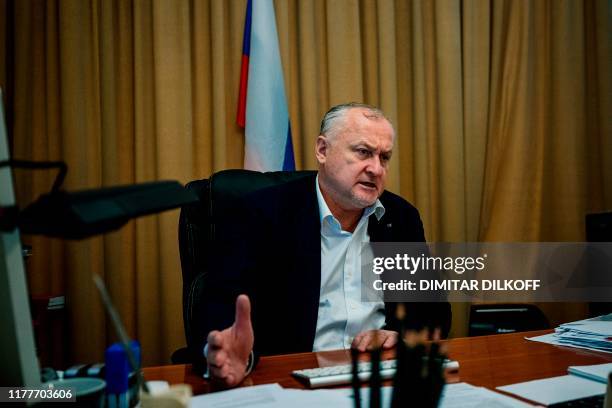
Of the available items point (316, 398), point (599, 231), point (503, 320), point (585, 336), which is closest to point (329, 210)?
point (503, 320)

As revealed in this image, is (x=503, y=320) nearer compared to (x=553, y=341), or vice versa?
(x=553, y=341)

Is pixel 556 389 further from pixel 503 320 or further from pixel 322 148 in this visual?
Result: pixel 322 148

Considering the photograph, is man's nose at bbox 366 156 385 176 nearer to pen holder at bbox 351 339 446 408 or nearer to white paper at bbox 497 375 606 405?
white paper at bbox 497 375 606 405

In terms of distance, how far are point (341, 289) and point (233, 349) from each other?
2.37 ft

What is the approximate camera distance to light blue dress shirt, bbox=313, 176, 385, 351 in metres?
1.60

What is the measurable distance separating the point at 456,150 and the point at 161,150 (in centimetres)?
142

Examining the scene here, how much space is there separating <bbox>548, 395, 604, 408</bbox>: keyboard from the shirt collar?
959mm

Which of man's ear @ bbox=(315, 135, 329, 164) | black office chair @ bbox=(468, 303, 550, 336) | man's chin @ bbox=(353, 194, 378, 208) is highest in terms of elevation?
man's ear @ bbox=(315, 135, 329, 164)

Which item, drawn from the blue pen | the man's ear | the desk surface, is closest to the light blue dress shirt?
the man's ear

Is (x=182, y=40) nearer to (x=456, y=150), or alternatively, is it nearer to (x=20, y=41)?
(x=20, y=41)

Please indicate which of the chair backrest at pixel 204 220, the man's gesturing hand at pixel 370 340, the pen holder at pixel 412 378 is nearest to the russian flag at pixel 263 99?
the chair backrest at pixel 204 220

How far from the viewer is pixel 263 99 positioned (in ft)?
7.72

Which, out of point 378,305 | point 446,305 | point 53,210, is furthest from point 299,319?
point 53,210

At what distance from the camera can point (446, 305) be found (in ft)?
5.81
